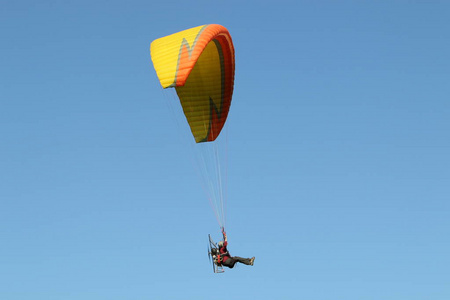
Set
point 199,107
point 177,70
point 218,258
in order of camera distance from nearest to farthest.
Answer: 1. point 177,70
2. point 218,258
3. point 199,107

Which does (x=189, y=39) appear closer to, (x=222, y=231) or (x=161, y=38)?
(x=161, y=38)

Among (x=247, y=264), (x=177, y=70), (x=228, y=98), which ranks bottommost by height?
(x=247, y=264)

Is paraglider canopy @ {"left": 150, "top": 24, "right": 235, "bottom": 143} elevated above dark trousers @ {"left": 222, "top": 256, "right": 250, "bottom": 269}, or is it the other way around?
paraglider canopy @ {"left": 150, "top": 24, "right": 235, "bottom": 143}

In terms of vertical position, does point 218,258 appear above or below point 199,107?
below

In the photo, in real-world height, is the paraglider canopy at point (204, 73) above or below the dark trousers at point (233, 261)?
above

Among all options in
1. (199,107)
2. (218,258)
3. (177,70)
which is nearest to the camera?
(177,70)

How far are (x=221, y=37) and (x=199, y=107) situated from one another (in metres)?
3.67

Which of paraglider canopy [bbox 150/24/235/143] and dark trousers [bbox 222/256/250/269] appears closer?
paraglider canopy [bbox 150/24/235/143]

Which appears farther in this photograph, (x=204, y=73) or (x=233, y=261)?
(x=204, y=73)

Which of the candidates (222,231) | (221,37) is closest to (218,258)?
(222,231)

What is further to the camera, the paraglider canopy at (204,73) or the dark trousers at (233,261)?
the dark trousers at (233,261)

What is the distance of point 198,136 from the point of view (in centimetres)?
5162

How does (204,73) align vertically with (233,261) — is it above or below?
above

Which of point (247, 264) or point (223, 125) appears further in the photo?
point (223, 125)
